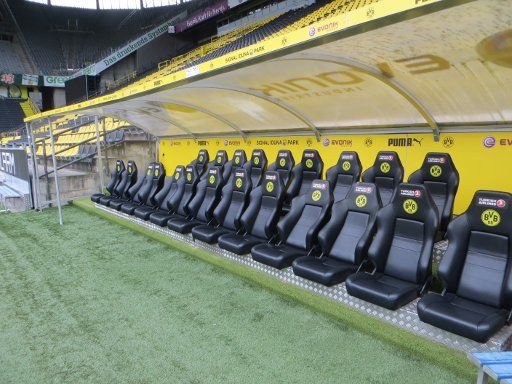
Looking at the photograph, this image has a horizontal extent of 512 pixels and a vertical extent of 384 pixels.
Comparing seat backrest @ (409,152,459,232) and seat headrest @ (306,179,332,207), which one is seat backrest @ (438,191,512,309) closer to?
seat backrest @ (409,152,459,232)

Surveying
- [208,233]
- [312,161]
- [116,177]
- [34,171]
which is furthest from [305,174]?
[34,171]

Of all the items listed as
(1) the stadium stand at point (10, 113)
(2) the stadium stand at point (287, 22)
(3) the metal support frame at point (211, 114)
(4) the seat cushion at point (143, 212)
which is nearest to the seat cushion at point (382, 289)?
(4) the seat cushion at point (143, 212)

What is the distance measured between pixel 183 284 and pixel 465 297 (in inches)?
90.4

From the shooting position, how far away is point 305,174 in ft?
15.5

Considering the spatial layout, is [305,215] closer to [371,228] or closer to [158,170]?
[371,228]

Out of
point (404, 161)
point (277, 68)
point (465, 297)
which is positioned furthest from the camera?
point (404, 161)

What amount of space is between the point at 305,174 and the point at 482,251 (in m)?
2.52

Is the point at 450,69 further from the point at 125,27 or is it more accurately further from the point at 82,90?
the point at 125,27

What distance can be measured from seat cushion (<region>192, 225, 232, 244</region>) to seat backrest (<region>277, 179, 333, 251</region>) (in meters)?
0.77

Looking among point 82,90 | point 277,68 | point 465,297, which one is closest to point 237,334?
point 465,297

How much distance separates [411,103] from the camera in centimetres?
356

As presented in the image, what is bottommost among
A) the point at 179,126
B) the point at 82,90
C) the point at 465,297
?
the point at 465,297

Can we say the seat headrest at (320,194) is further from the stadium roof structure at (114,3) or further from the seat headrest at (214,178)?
the stadium roof structure at (114,3)

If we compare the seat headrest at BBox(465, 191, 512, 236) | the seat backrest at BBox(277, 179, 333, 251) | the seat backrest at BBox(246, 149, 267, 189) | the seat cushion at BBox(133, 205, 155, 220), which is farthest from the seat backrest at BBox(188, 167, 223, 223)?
the seat headrest at BBox(465, 191, 512, 236)
